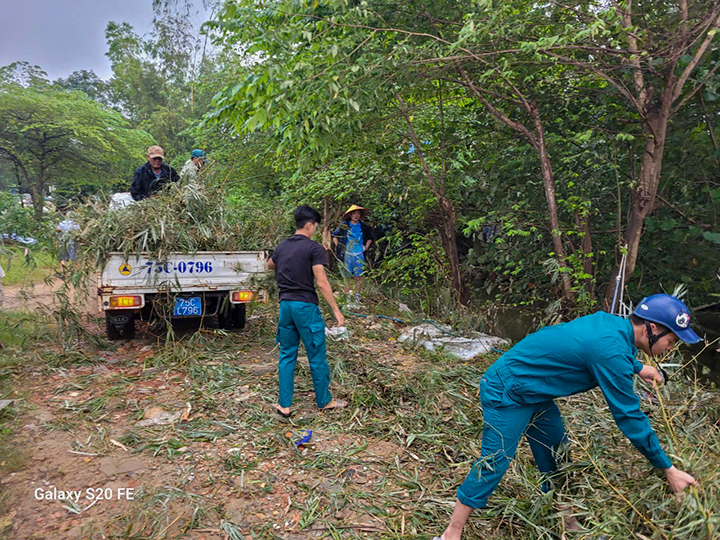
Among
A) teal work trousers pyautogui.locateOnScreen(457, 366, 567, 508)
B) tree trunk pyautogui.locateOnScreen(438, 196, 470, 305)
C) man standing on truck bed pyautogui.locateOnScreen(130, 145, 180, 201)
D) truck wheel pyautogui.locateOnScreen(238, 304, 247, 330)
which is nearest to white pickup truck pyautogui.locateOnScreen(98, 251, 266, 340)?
truck wheel pyautogui.locateOnScreen(238, 304, 247, 330)

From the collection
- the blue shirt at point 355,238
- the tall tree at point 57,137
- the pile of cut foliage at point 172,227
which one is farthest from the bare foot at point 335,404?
the tall tree at point 57,137

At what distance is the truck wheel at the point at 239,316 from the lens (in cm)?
621

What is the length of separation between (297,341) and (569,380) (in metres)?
2.37

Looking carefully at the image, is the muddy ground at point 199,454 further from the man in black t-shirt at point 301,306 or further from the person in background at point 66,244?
the person in background at point 66,244

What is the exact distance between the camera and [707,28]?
3850 millimetres

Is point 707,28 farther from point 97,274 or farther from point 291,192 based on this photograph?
point 291,192

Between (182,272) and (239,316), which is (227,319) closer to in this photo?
(239,316)

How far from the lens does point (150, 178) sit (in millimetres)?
6469

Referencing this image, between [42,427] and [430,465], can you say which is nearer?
[430,465]


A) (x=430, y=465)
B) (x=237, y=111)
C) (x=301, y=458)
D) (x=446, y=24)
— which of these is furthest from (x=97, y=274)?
(x=446, y=24)

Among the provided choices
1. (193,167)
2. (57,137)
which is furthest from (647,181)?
(57,137)

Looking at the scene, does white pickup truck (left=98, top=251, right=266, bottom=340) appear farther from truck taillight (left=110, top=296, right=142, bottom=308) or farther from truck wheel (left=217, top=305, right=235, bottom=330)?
truck wheel (left=217, top=305, right=235, bottom=330)

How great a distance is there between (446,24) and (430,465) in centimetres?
469

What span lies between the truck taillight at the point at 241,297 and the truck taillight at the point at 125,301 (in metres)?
1.01
